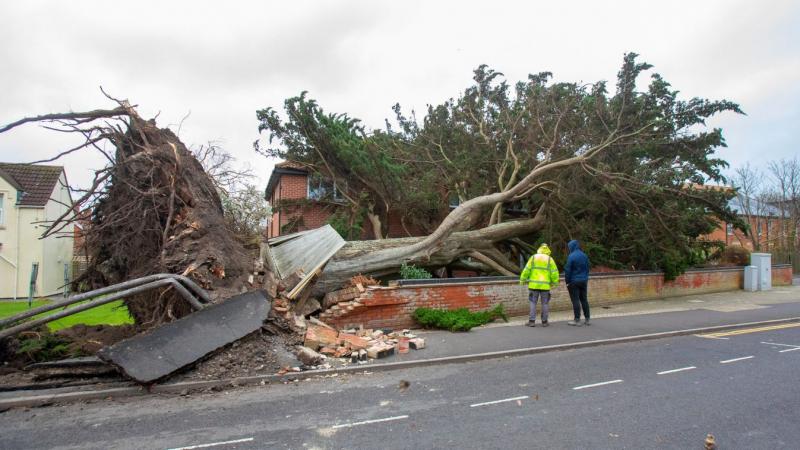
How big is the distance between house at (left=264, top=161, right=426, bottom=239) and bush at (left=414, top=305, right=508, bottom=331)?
686 cm

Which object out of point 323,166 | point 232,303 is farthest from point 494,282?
point 323,166

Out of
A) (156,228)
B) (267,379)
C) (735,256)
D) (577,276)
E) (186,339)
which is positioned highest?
(156,228)

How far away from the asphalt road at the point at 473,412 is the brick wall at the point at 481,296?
2814 mm

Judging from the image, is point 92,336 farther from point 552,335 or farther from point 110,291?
point 552,335

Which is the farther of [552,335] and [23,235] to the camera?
[23,235]

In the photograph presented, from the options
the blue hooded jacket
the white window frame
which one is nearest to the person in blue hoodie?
the blue hooded jacket

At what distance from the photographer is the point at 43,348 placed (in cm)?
680

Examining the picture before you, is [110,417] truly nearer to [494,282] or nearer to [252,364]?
[252,364]

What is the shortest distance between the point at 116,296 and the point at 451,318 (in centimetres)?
584

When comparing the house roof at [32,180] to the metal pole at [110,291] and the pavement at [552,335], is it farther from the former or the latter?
the pavement at [552,335]

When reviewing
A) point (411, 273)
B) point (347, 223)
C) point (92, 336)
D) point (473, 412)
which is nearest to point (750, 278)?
point (411, 273)

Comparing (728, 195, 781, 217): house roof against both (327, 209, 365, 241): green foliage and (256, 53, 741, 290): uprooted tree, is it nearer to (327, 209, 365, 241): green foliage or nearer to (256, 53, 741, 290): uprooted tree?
(256, 53, 741, 290): uprooted tree

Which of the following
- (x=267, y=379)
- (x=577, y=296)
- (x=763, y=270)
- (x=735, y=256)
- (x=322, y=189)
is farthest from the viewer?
(x=735, y=256)

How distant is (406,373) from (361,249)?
4.91m
